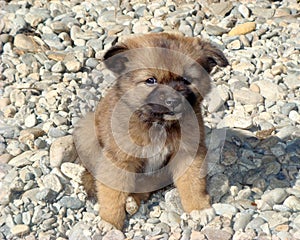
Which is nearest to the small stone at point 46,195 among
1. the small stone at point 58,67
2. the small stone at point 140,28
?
the small stone at point 58,67

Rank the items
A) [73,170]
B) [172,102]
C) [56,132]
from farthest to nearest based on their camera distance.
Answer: [56,132] → [73,170] → [172,102]

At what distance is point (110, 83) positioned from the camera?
6.03 m

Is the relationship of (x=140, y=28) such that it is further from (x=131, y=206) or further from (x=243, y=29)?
(x=131, y=206)

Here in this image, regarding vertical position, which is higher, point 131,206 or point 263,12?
point 131,206

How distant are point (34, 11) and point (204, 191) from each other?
3.45 m

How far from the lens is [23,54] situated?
6.91 metres

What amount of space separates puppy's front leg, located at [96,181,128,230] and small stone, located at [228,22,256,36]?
281 centimetres

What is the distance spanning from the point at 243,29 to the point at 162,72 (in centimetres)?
281

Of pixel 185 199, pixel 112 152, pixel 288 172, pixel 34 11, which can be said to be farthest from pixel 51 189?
pixel 34 11

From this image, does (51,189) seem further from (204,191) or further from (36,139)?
(204,191)

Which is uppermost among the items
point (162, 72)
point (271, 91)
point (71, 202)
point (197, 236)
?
point (162, 72)

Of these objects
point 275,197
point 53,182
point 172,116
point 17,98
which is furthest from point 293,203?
point 17,98

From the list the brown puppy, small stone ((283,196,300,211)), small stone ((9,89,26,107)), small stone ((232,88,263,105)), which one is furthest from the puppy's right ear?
small stone ((232,88,263,105))

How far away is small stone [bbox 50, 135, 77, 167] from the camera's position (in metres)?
5.39
